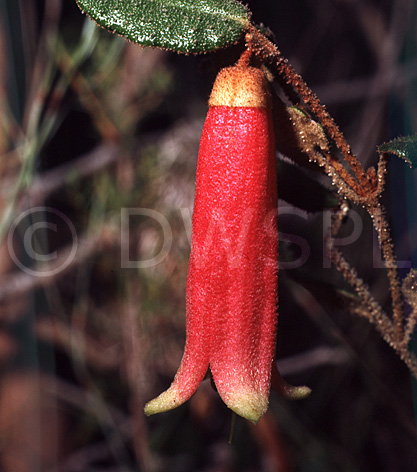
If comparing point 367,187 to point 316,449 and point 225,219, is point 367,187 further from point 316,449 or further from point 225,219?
point 316,449

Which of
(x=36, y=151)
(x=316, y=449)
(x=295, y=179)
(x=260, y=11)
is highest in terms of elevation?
(x=260, y=11)

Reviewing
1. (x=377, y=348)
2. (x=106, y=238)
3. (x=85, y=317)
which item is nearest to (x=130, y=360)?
(x=85, y=317)

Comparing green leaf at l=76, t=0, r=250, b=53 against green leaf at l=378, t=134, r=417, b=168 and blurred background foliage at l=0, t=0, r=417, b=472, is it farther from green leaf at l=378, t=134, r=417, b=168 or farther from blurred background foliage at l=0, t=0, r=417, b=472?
blurred background foliage at l=0, t=0, r=417, b=472

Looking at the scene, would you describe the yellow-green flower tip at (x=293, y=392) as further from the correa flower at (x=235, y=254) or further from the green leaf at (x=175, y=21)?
the green leaf at (x=175, y=21)
